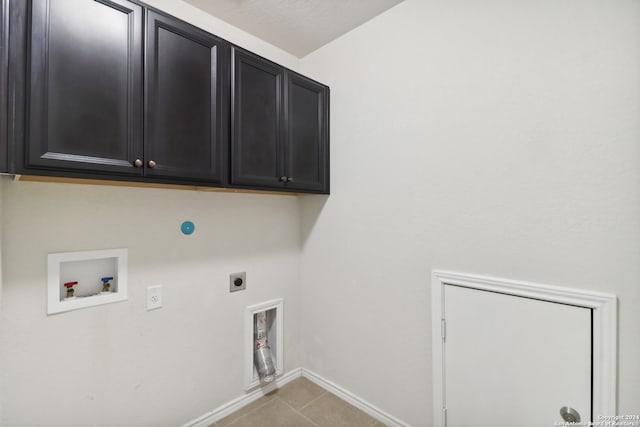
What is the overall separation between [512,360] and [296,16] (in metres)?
2.20

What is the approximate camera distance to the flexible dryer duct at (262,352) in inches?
76.0

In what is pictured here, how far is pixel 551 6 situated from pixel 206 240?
6.66ft

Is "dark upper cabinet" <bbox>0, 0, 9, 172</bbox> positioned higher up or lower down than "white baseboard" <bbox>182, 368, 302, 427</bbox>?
higher up

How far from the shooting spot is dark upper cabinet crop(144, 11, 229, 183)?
1.20 metres

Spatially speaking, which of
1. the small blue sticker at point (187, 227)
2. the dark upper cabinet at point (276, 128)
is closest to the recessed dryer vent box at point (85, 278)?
the small blue sticker at point (187, 227)

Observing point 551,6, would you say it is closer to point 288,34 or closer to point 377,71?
point 377,71

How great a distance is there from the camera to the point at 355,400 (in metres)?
1.87

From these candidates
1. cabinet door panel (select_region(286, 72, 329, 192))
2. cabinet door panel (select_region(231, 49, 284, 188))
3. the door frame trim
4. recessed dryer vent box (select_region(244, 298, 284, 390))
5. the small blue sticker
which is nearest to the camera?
the door frame trim

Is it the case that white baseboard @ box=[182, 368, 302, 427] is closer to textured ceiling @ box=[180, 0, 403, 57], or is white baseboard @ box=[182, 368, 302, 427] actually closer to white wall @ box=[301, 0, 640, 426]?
white wall @ box=[301, 0, 640, 426]

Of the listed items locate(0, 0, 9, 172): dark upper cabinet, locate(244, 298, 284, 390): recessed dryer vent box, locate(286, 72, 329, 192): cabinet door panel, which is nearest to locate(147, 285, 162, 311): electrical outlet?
locate(244, 298, 284, 390): recessed dryer vent box

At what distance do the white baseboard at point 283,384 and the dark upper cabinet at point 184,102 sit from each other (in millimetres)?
1439

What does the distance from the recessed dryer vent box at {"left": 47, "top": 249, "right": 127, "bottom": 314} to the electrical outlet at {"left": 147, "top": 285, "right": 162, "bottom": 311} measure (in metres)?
0.11

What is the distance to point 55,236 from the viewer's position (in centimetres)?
125

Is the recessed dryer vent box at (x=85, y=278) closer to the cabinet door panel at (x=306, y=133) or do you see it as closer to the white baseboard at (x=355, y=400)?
the cabinet door panel at (x=306, y=133)
